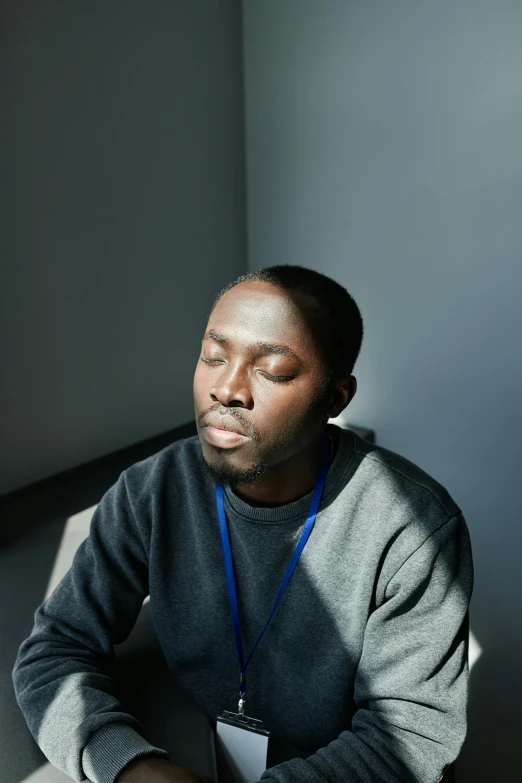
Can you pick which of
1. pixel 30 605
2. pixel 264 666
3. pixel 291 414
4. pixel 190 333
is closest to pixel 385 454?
pixel 291 414

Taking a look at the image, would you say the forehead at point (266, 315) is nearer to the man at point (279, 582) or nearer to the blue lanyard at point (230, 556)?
the man at point (279, 582)

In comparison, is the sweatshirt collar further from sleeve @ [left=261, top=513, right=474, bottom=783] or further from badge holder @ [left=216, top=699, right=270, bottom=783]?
badge holder @ [left=216, top=699, right=270, bottom=783]

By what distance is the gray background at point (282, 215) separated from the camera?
1.78 meters

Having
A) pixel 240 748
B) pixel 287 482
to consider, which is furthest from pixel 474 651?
pixel 287 482

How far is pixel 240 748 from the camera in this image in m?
1.02

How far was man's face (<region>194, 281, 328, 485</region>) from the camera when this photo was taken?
937 millimetres

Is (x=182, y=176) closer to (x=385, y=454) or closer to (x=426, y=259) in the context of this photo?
(x=426, y=259)

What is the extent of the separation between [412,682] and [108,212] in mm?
1560

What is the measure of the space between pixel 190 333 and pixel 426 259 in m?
0.84

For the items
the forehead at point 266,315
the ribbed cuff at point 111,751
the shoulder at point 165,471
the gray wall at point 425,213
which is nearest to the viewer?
the ribbed cuff at point 111,751

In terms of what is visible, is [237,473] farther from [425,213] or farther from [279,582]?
[425,213]

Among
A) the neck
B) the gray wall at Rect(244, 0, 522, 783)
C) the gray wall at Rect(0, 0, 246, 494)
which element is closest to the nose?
the neck

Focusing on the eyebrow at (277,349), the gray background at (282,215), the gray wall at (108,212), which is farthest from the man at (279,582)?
the gray wall at (108,212)

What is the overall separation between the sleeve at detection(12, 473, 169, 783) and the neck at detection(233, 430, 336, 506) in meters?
0.19
